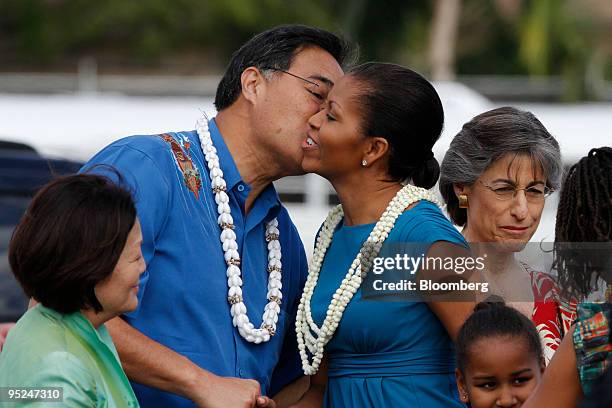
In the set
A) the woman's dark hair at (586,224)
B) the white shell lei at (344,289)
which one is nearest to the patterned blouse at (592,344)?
the woman's dark hair at (586,224)

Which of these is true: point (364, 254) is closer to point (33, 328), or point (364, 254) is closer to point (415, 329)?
point (415, 329)

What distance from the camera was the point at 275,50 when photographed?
406 cm

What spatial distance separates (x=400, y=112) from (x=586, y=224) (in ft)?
2.45

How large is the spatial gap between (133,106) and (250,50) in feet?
34.4

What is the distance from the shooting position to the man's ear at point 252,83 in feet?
13.2

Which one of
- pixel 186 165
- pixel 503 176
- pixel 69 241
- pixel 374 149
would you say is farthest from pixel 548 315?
pixel 69 241

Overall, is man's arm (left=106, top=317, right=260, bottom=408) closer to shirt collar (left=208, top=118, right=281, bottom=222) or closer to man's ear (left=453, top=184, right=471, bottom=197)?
shirt collar (left=208, top=118, right=281, bottom=222)

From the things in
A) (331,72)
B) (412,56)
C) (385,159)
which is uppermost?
(412,56)

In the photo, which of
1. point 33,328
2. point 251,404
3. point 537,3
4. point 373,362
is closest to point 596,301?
point 373,362

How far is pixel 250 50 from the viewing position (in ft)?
13.5

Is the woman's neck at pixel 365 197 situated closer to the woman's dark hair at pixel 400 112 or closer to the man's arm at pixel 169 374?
the woman's dark hair at pixel 400 112

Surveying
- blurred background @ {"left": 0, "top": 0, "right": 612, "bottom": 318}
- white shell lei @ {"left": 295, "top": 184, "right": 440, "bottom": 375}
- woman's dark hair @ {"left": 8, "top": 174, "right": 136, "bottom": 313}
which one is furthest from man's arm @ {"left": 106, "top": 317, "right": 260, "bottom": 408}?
blurred background @ {"left": 0, "top": 0, "right": 612, "bottom": 318}

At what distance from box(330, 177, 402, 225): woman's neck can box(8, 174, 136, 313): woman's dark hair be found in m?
0.86

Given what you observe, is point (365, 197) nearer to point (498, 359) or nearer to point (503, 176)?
point (503, 176)
